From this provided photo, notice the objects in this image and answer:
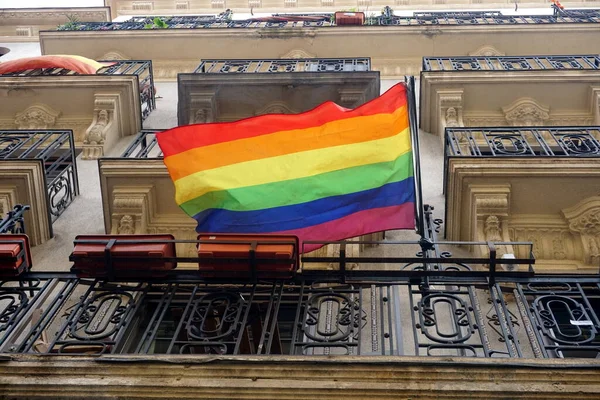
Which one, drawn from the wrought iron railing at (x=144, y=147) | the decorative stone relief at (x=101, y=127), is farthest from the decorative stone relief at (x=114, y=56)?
the wrought iron railing at (x=144, y=147)

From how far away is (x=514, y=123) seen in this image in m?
17.0

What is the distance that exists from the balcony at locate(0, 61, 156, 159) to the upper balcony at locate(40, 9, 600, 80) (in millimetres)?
5495

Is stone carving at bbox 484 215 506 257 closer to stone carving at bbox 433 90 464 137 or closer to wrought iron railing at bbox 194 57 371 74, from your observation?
stone carving at bbox 433 90 464 137

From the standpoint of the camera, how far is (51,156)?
16.3m

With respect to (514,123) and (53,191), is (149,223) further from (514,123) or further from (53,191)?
(514,123)

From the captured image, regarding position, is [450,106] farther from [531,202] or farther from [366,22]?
[366,22]

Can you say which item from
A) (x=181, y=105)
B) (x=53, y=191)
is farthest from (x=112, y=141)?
(x=53, y=191)

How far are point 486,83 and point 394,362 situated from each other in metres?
11.3

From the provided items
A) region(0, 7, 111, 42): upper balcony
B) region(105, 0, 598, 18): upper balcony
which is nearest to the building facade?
region(0, 7, 111, 42): upper balcony

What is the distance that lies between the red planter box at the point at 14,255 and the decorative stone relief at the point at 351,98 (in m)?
8.56

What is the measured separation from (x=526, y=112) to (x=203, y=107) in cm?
679

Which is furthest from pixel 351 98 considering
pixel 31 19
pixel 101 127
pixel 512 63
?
pixel 31 19

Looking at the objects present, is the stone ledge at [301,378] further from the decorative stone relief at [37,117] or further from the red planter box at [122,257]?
the decorative stone relief at [37,117]

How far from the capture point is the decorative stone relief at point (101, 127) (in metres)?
16.6
